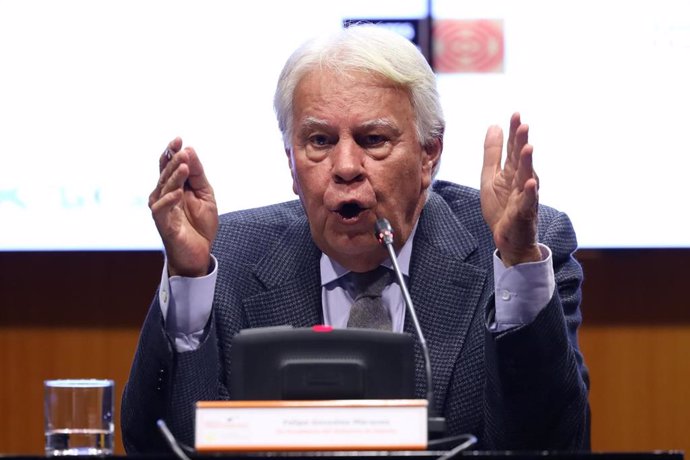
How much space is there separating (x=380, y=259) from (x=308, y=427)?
3.54 feet

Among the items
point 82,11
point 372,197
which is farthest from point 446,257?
point 82,11

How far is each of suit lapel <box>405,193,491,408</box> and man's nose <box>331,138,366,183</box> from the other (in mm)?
263

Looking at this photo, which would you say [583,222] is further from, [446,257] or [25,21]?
[25,21]

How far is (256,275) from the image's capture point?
8.51 ft

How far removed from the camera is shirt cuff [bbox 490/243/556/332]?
2.05 m

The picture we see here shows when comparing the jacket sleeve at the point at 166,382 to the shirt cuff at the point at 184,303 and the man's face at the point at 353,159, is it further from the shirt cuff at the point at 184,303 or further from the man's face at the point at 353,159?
the man's face at the point at 353,159

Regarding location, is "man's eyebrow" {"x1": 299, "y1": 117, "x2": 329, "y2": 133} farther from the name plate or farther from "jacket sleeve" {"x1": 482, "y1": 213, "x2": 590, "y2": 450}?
the name plate

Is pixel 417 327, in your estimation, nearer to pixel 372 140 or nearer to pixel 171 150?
pixel 171 150

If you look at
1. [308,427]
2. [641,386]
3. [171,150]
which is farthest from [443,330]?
[641,386]

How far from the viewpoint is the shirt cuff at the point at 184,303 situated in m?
2.19

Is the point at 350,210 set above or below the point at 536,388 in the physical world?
above

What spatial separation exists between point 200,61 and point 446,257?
1474 millimetres

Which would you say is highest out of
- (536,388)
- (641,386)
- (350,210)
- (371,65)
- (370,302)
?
(371,65)

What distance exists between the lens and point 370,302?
2520 mm
